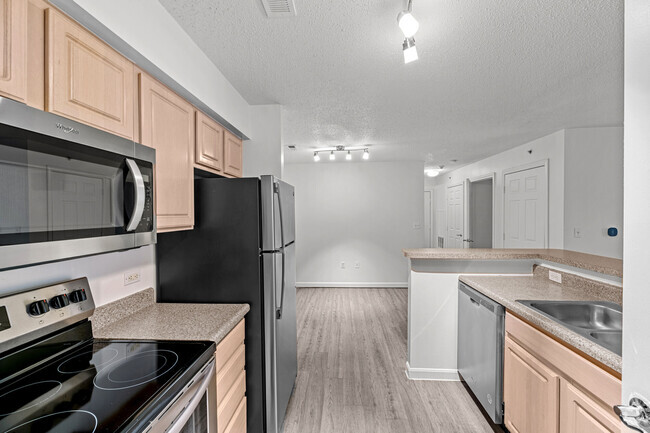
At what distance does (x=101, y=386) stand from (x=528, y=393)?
1.98 m

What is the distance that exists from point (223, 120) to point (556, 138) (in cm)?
388

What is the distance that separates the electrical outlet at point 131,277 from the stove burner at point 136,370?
598 millimetres

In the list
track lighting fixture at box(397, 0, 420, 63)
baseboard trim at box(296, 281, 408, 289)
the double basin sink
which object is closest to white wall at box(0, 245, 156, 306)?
track lighting fixture at box(397, 0, 420, 63)

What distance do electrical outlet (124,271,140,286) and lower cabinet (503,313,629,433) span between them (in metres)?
2.17

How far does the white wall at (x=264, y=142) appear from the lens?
2.69m

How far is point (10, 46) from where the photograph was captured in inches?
30.5

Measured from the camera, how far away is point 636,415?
63 cm

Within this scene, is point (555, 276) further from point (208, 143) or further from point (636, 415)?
point (208, 143)

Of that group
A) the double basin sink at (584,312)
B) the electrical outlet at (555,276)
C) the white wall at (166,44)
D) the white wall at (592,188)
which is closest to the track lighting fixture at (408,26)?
the white wall at (166,44)

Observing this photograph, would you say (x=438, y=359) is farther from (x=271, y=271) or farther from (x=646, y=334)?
(x=646, y=334)

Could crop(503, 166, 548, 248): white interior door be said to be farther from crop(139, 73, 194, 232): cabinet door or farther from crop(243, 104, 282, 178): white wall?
crop(139, 73, 194, 232): cabinet door

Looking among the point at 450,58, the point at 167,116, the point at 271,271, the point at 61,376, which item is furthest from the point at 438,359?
the point at 167,116

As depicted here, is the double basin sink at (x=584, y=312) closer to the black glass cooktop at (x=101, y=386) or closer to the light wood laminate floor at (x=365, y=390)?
the light wood laminate floor at (x=365, y=390)

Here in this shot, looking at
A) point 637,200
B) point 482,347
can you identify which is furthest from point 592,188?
point 637,200
